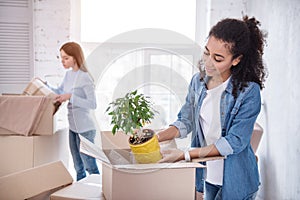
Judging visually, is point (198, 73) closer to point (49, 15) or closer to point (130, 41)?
point (130, 41)

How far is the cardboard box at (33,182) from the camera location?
1.30 meters

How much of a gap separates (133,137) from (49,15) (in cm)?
233

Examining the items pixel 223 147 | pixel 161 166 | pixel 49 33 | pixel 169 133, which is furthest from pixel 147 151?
pixel 49 33

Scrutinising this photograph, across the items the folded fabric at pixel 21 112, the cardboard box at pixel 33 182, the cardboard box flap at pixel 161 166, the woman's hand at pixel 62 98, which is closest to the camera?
the cardboard box flap at pixel 161 166

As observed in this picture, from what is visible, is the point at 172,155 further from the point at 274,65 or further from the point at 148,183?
the point at 274,65

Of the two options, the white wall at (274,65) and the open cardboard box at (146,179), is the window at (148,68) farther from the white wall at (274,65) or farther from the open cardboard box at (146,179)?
the white wall at (274,65)

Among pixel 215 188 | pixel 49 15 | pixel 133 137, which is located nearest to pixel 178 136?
pixel 133 137

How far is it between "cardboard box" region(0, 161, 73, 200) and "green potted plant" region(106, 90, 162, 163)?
0.43 m

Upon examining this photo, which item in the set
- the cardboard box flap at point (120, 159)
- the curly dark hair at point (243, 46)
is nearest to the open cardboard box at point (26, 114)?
the cardboard box flap at point (120, 159)

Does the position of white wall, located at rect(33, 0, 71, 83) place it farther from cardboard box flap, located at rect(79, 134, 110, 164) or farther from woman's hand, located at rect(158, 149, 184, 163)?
woman's hand, located at rect(158, 149, 184, 163)

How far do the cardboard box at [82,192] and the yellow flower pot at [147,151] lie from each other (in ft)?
0.82

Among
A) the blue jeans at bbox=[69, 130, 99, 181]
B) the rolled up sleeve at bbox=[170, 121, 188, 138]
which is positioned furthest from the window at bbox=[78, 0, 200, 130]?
the blue jeans at bbox=[69, 130, 99, 181]

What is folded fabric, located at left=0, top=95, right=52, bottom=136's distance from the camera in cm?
209

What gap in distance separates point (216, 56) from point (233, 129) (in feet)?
0.81
